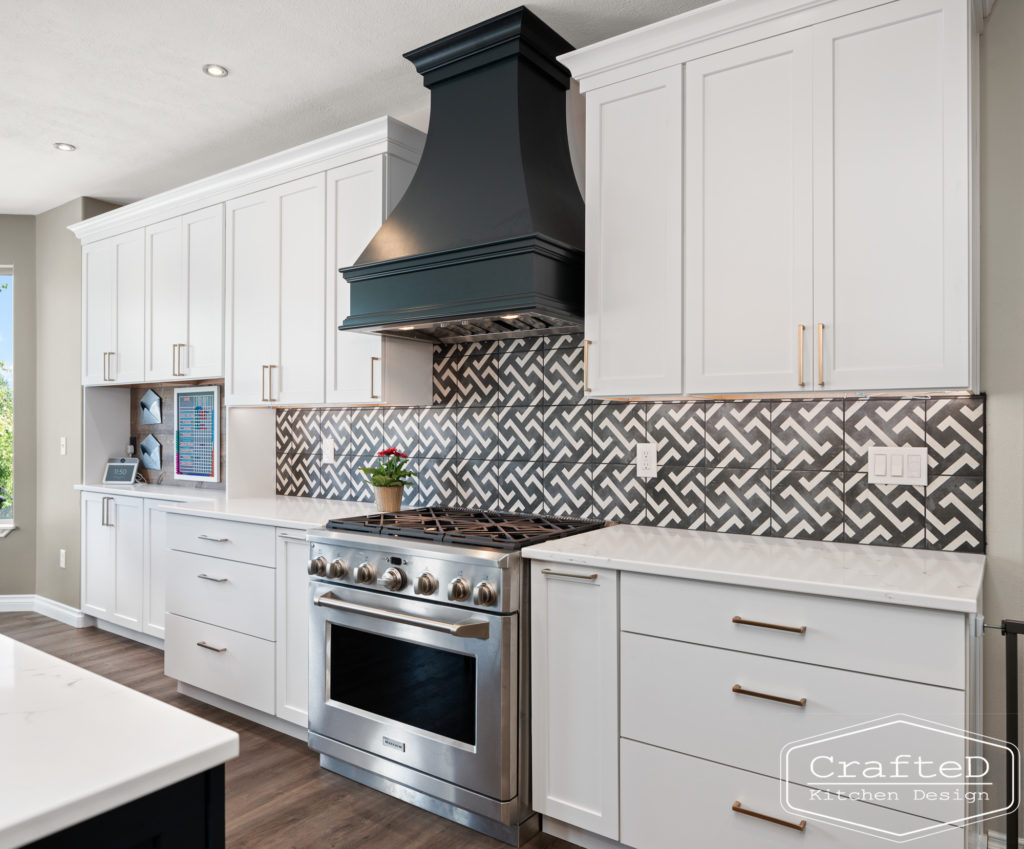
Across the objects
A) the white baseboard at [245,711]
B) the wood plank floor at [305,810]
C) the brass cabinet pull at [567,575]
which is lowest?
the wood plank floor at [305,810]

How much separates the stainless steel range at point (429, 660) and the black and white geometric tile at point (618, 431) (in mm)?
286

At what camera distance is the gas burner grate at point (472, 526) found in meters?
2.34

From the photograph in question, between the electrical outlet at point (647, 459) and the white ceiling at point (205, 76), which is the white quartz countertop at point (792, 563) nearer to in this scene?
the electrical outlet at point (647, 459)

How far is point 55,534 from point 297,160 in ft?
10.8

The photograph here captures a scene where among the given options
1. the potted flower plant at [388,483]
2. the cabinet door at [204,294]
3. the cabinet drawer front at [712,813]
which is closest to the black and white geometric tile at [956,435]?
the cabinet drawer front at [712,813]

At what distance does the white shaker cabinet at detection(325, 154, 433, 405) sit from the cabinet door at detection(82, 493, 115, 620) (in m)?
2.10

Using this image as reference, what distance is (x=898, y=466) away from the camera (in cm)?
220

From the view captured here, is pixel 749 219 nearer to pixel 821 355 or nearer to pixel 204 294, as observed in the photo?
pixel 821 355

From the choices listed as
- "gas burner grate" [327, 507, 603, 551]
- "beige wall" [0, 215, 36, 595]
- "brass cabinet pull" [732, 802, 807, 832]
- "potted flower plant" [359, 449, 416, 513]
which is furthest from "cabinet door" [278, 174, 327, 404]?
"beige wall" [0, 215, 36, 595]

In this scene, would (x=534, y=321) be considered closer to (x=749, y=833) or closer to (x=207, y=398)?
(x=749, y=833)

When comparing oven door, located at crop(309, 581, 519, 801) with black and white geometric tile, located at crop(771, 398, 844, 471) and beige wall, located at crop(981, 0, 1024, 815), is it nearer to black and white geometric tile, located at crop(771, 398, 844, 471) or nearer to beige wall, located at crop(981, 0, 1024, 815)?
black and white geometric tile, located at crop(771, 398, 844, 471)

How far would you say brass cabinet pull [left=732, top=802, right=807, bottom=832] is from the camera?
175 cm

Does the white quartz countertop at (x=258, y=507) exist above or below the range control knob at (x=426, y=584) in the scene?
above

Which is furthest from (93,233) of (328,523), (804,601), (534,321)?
(804,601)
